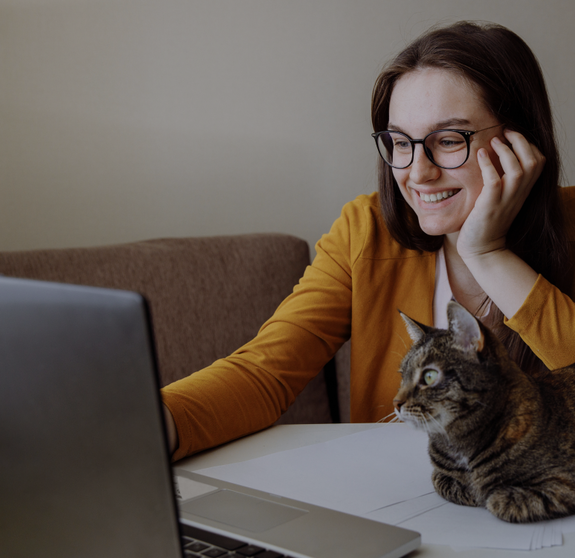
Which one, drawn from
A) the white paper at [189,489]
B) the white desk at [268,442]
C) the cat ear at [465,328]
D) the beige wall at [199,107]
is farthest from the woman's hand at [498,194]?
the beige wall at [199,107]

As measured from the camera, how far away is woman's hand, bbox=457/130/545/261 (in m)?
1.04

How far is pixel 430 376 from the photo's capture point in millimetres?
598

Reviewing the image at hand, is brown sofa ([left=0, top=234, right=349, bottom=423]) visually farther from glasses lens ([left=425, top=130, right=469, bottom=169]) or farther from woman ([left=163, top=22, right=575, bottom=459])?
glasses lens ([left=425, top=130, right=469, bottom=169])

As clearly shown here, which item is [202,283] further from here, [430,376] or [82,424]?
[82,424]

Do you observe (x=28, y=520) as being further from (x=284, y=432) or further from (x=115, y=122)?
(x=115, y=122)

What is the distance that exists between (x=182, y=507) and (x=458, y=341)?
13.3 inches

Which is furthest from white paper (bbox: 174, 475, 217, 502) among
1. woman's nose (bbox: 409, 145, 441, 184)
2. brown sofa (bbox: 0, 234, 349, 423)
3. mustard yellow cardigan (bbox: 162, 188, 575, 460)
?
brown sofa (bbox: 0, 234, 349, 423)

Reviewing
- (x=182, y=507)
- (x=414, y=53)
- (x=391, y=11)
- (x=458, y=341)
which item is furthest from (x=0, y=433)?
(x=391, y=11)

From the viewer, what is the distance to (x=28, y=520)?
0.40 meters

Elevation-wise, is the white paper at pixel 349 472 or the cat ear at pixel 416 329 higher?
the cat ear at pixel 416 329

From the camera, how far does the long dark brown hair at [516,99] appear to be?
42.7 inches

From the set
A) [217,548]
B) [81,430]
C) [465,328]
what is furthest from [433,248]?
[81,430]

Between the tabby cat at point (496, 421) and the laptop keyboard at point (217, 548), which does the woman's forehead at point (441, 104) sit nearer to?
the tabby cat at point (496, 421)

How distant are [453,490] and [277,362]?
0.49 meters
